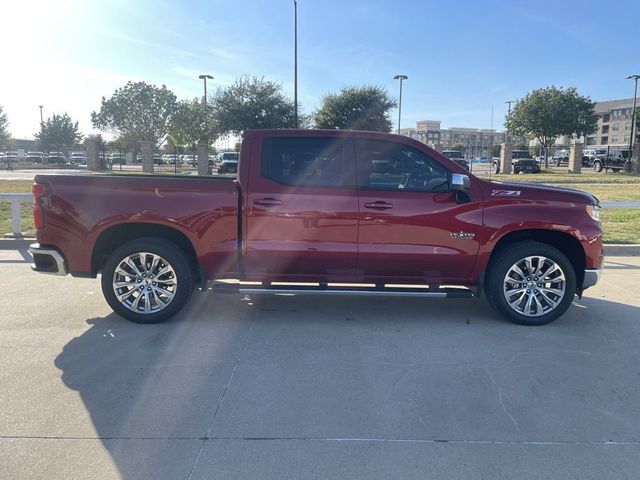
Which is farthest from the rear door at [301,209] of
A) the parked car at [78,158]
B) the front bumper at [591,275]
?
the parked car at [78,158]

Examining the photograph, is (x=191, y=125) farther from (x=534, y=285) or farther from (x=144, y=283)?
(x=534, y=285)

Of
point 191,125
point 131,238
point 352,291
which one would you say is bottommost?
point 352,291

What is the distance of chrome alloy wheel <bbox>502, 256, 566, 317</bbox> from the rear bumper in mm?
4562

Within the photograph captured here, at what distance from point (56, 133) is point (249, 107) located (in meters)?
51.2

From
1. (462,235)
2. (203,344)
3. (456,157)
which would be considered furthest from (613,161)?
(203,344)

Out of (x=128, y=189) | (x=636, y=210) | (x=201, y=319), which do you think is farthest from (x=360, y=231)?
(x=636, y=210)

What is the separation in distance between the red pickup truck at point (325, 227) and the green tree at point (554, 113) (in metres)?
47.7

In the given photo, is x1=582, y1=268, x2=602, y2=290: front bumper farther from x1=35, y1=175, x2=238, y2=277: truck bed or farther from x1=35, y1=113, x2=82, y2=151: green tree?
x1=35, y1=113, x2=82, y2=151: green tree

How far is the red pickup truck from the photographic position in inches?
202

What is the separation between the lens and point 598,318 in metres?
5.65

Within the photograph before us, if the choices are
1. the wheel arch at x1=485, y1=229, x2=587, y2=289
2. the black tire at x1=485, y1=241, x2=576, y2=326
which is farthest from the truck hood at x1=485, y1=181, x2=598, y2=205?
the black tire at x1=485, y1=241, x2=576, y2=326

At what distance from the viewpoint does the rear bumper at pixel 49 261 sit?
17.1ft

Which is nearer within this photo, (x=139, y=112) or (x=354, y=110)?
(x=354, y=110)

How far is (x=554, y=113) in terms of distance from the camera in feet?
156
